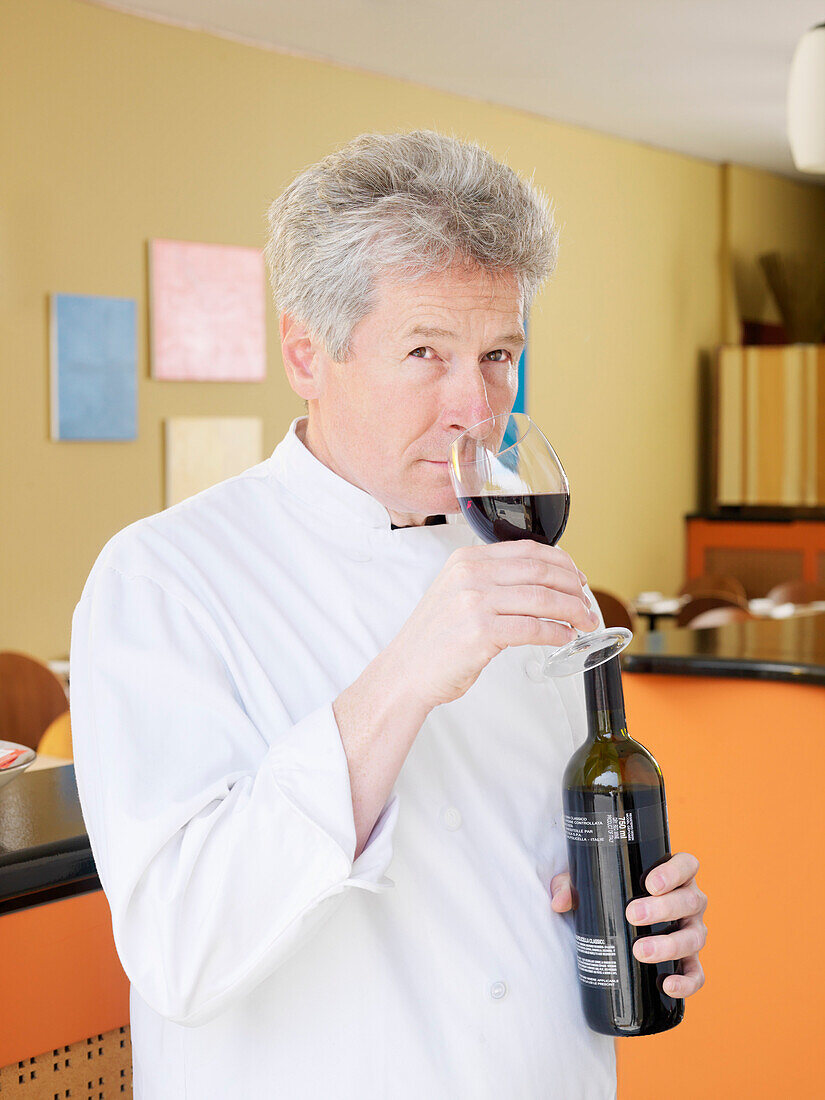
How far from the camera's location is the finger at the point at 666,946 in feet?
3.76

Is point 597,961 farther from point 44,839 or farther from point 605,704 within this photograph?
point 44,839

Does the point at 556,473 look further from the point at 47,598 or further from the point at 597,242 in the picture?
the point at 597,242

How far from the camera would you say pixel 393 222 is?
1.13 meters

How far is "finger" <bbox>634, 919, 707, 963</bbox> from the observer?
45.1 inches

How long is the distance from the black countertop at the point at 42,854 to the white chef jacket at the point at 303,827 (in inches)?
5.8

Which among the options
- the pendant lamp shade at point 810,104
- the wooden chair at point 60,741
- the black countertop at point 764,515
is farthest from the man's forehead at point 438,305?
the black countertop at point 764,515

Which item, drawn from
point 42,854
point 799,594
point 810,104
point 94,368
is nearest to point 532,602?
point 42,854

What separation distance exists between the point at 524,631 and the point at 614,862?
329 mm

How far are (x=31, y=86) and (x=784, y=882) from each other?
3784 millimetres

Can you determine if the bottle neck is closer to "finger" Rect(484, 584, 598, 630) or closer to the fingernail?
the fingernail

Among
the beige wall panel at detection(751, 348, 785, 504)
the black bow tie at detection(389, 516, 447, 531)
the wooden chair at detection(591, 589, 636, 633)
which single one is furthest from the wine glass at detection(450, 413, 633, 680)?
the beige wall panel at detection(751, 348, 785, 504)

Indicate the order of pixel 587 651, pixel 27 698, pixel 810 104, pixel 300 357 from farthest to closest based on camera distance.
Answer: pixel 810 104 < pixel 27 698 < pixel 300 357 < pixel 587 651

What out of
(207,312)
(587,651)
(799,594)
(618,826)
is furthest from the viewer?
(799,594)

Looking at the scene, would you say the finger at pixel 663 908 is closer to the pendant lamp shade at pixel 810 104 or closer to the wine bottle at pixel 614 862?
the wine bottle at pixel 614 862
